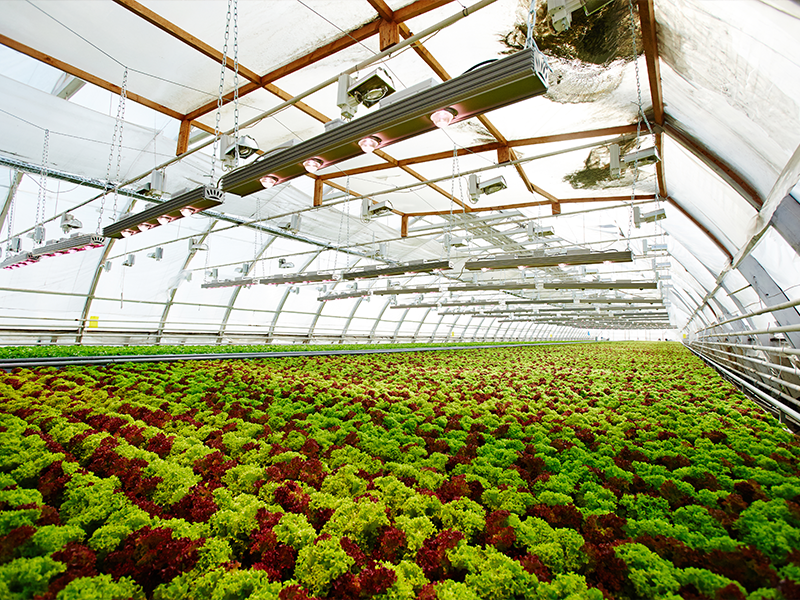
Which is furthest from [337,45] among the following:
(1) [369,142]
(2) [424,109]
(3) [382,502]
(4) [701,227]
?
(4) [701,227]

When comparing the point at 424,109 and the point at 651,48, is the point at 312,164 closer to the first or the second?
the point at 424,109

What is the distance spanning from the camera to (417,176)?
31.9 ft

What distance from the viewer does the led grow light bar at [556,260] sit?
7.85 metres

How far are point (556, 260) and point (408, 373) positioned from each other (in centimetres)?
464

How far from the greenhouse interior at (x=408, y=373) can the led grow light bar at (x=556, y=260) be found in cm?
8

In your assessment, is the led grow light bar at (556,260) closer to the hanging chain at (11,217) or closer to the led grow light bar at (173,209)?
the led grow light bar at (173,209)

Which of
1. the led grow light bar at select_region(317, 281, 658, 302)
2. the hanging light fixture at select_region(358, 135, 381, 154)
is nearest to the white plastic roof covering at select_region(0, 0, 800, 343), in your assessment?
the led grow light bar at select_region(317, 281, 658, 302)

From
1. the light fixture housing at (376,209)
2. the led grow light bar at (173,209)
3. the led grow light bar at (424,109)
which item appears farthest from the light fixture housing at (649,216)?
the led grow light bar at (173,209)

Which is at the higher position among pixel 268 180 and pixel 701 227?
pixel 701 227

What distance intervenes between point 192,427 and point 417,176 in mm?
7820

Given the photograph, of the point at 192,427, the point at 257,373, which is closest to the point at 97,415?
the point at 192,427

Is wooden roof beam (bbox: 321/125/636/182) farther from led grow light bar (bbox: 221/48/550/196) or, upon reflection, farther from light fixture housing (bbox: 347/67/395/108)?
led grow light bar (bbox: 221/48/550/196)

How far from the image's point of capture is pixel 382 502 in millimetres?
2814

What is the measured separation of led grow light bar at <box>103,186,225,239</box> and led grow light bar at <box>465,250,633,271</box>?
20.4 feet
